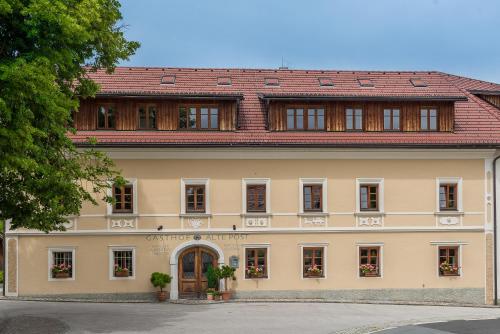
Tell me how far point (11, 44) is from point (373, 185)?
1567 cm

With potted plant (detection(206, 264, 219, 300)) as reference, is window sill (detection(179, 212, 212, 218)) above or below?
above

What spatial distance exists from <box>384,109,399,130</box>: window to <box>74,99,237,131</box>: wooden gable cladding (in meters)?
6.27

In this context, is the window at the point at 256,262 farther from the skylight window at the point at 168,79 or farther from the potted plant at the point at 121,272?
the skylight window at the point at 168,79

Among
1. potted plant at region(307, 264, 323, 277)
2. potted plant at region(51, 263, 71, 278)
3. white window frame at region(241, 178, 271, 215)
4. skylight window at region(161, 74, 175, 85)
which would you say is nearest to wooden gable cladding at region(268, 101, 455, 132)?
white window frame at region(241, 178, 271, 215)

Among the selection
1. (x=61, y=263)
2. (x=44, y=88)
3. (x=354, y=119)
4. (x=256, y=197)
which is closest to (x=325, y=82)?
(x=354, y=119)

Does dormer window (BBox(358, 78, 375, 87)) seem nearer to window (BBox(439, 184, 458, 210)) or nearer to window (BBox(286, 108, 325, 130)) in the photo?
window (BBox(286, 108, 325, 130))

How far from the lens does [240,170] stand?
25.7 metres

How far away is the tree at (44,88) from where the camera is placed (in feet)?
45.4

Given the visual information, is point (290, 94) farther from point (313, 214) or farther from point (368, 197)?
point (368, 197)

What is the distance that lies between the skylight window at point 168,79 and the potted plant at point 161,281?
8043mm

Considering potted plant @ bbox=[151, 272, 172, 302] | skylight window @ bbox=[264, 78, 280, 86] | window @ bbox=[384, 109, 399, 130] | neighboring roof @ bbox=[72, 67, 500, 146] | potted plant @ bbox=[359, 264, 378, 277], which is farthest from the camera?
skylight window @ bbox=[264, 78, 280, 86]

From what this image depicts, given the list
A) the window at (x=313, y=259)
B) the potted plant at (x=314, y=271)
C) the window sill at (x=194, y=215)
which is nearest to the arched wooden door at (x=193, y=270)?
the window sill at (x=194, y=215)

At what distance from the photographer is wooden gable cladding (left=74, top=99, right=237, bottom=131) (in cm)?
2556

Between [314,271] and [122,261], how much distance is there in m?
7.59
